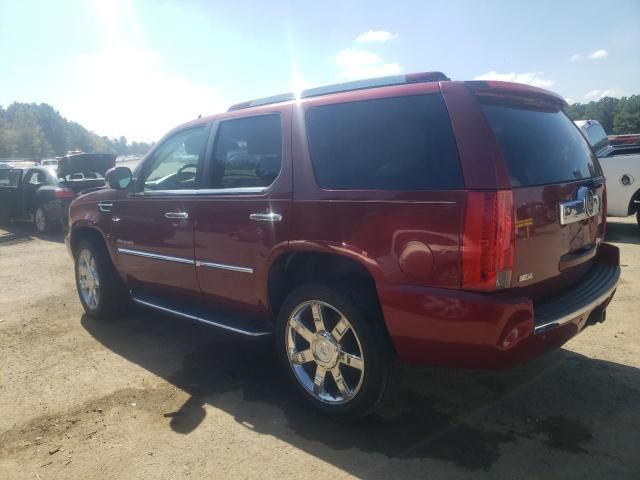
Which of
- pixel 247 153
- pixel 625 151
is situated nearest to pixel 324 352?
pixel 247 153

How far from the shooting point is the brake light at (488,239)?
2.25 m

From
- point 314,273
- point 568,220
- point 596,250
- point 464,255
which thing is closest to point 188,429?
point 314,273

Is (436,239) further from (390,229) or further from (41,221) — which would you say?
(41,221)

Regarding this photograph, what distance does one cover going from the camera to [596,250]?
3135 mm

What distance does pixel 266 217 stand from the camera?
3.12 metres

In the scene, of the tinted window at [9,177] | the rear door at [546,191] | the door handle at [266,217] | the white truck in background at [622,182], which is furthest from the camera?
the tinted window at [9,177]

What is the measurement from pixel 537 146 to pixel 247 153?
1.90 m

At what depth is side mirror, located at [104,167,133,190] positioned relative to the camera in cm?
429

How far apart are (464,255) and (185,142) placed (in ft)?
8.68

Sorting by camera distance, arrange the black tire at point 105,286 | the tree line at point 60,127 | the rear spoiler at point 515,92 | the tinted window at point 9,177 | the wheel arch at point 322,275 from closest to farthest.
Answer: the rear spoiler at point 515,92
the wheel arch at point 322,275
the black tire at point 105,286
the tinted window at point 9,177
the tree line at point 60,127

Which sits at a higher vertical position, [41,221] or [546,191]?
[546,191]

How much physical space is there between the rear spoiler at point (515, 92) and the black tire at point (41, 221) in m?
10.6

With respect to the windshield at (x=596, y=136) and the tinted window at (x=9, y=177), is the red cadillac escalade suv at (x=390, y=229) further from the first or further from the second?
the tinted window at (x=9, y=177)

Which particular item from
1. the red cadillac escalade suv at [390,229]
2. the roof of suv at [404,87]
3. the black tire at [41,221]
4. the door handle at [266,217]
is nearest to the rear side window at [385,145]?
the red cadillac escalade suv at [390,229]
